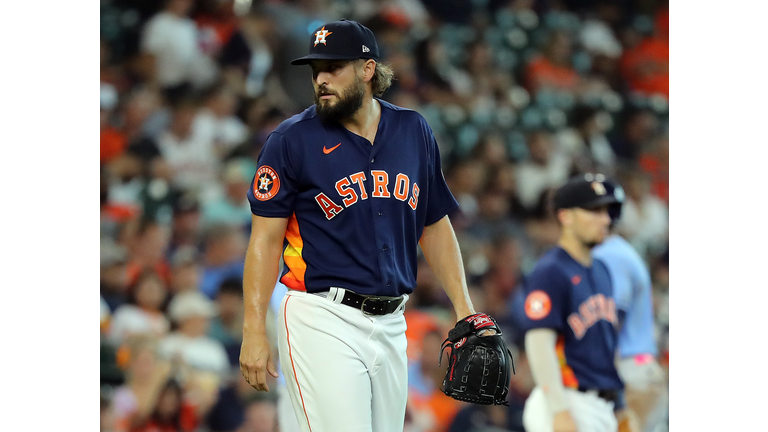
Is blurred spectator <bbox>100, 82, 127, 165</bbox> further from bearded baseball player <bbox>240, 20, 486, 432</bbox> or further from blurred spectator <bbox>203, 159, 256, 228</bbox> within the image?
bearded baseball player <bbox>240, 20, 486, 432</bbox>

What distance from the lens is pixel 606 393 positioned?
4.52 metres

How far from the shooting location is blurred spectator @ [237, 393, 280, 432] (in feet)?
18.0

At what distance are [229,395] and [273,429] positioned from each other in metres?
0.39

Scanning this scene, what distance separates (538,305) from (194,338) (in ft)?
8.48

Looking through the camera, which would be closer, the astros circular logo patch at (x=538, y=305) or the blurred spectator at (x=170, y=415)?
the astros circular logo patch at (x=538, y=305)

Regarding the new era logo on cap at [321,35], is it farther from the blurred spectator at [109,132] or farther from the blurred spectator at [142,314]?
the blurred spectator at [109,132]

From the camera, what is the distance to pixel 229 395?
5.54m

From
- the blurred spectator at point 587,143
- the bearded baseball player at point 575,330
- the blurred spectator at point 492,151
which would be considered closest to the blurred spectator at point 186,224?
the blurred spectator at point 492,151

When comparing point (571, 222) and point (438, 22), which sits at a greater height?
point (438, 22)

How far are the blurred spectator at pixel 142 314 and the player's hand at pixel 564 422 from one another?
112 inches

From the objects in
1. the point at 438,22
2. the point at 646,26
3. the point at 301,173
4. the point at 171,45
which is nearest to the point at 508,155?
the point at 438,22

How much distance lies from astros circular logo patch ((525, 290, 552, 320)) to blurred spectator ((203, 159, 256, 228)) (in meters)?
2.44

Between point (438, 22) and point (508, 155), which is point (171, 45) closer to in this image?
point (438, 22)

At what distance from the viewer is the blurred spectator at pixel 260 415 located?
217 inches
